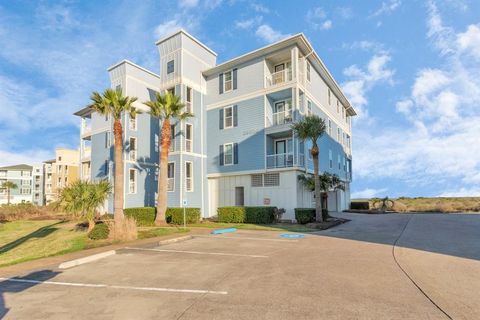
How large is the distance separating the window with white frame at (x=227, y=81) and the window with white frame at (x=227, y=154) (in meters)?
5.25

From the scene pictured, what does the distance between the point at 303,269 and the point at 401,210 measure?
108 feet

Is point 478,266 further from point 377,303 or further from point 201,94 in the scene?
point 201,94

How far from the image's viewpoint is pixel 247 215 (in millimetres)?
21969

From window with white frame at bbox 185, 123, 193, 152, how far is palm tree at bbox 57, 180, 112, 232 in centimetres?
1093

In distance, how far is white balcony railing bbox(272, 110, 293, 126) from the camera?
A: 24.5 metres

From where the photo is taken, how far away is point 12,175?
84125mm

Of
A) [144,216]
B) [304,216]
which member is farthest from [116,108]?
[304,216]

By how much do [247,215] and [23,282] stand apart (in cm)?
1582

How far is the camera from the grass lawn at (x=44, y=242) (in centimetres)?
1346

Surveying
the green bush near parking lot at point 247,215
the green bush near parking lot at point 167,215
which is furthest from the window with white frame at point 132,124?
the green bush near parking lot at point 247,215

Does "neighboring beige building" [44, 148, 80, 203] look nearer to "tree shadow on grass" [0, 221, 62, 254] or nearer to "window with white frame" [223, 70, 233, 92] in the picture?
"tree shadow on grass" [0, 221, 62, 254]

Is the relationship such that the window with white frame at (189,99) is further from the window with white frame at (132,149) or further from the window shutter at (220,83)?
the window with white frame at (132,149)

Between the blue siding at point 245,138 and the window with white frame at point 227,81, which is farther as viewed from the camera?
the window with white frame at point 227,81

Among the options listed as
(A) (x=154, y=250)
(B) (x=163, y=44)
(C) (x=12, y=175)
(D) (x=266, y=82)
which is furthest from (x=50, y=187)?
(A) (x=154, y=250)
